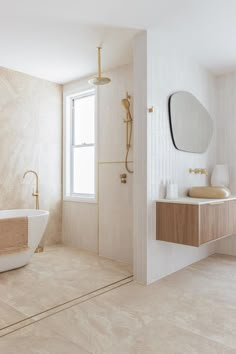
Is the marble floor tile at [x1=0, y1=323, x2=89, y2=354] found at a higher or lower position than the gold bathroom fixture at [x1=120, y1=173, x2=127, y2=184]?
lower

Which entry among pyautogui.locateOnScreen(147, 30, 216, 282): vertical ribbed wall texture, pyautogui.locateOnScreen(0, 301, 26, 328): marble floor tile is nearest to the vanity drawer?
pyautogui.locateOnScreen(147, 30, 216, 282): vertical ribbed wall texture

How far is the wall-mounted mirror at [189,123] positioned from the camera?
3.31 m

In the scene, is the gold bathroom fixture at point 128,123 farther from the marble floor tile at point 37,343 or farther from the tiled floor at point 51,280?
the marble floor tile at point 37,343

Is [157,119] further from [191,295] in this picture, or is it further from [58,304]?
[58,304]

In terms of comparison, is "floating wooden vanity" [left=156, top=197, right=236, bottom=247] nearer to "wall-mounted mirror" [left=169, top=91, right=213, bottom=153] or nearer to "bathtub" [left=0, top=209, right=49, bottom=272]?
"wall-mounted mirror" [left=169, top=91, right=213, bottom=153]

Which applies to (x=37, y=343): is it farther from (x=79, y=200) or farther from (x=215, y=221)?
(x=79, y=200)

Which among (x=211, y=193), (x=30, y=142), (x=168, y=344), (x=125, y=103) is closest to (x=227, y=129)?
(x=211, y=193)

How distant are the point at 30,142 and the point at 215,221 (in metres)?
2.76

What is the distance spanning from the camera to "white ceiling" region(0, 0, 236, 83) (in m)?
2.49

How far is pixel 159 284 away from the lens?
2.91 m

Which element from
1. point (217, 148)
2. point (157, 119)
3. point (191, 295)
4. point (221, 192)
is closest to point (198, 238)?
point (191, 295)

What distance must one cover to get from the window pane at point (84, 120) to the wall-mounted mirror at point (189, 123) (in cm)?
143

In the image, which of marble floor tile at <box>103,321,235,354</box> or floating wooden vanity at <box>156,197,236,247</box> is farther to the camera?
floating wooden vanity at <box>156,197,236,247</box>

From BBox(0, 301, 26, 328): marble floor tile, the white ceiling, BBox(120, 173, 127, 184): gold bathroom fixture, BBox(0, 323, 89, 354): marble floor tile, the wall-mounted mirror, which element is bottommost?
BBox(0, 323, 89, 354): marble floor tile
